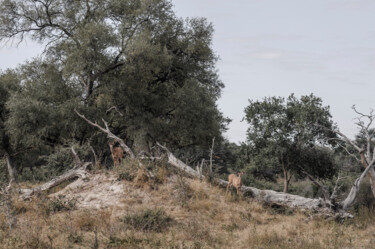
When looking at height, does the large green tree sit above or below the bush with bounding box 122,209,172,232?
above

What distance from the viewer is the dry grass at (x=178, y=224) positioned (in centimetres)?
945

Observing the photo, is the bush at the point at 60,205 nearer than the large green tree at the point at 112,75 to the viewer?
Yes

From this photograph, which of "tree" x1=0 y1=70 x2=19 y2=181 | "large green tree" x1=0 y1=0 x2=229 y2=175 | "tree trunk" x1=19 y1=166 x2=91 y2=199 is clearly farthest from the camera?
"tree" x1=0 y1=70 x2=19 y2=181

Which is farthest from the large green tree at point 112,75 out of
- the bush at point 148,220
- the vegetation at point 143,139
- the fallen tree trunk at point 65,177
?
the bush at point 148,220

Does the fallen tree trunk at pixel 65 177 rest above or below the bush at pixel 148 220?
above

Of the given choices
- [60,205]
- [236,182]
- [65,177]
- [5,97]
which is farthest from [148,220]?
[5,97]

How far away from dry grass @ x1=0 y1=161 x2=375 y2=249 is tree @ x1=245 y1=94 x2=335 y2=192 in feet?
44.2

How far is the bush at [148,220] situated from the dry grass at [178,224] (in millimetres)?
89

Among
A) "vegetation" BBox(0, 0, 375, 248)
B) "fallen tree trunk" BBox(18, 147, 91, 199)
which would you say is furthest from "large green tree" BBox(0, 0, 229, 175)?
"fallen tree trunk" BBox(18, 147, 91, 199)

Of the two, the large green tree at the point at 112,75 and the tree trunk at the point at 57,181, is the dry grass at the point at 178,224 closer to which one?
the tree trunk at the point at 57,181

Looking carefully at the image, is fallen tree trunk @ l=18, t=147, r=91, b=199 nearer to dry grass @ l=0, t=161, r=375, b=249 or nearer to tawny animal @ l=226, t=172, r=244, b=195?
dry grass @ l=0, t=161, r=375, b=249

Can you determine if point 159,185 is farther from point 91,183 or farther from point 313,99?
point 313,99

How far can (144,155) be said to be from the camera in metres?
14.8

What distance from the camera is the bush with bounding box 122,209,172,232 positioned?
10.6m
